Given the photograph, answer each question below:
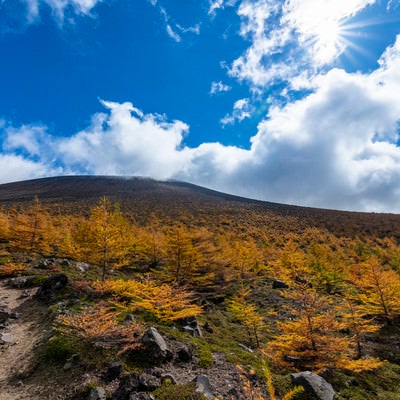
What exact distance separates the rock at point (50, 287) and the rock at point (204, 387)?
410 inches

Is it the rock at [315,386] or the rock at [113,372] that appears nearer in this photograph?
the rock at [315,386]

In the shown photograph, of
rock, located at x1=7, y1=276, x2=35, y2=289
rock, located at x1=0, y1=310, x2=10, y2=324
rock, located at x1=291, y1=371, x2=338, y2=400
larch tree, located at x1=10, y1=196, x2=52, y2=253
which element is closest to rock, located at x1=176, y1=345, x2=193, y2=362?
rock, located at x1=291, y1=371, x2=338, y2=400

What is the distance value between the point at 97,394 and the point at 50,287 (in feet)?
32.6

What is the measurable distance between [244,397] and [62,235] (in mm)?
29525

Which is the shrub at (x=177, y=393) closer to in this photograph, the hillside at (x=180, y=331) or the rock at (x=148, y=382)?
the hillside at (x=180, y=331)

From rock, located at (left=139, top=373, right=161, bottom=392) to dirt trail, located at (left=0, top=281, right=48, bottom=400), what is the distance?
9.25ft

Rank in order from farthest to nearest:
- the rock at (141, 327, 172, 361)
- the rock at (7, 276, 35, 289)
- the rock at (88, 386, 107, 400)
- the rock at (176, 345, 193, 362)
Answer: the rock at (7, 276, 35, 289)
the rock at (176, 345, 193, 362)
the rock at (141, 327, 172, 361)
the rock at (88, 386, 107, 400)

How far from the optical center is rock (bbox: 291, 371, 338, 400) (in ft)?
21.1

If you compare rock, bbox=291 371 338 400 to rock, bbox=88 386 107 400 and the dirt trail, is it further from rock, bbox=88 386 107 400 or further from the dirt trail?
the dirt trail

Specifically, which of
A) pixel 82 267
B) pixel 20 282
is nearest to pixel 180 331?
pixel 20 282

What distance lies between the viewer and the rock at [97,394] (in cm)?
576

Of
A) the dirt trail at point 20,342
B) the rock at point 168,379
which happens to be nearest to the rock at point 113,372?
the rock at point 168,379

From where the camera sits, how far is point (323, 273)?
2431 centimetres

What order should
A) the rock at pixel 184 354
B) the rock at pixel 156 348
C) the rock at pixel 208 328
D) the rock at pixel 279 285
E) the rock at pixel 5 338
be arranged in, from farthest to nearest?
the rock at pixel 279 285 → the rock at pixel 208 328 → the rock at pixel 5 338 → the rock at pixel 184 354 → the rock at pixel 156 348
